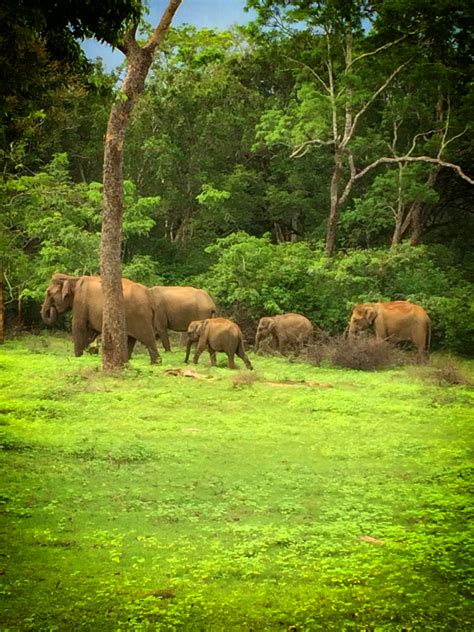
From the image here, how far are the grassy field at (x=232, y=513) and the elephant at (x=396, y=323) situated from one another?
713 cm

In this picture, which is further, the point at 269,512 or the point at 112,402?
the point at 112,402

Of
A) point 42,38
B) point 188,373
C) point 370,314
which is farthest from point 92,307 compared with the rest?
point 42,38

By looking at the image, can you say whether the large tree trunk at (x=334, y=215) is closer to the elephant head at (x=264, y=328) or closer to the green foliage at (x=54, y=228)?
the elephant head at (x=264, y=328)

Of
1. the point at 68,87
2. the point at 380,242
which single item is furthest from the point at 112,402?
the point at 380,242

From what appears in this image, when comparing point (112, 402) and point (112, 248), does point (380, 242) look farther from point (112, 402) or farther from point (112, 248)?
point (112, 402)

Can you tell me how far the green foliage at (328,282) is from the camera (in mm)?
20094

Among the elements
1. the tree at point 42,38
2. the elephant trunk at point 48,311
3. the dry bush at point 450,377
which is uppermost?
the tree at point 42,38

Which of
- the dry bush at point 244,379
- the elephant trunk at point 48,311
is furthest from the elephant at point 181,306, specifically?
the dry bush at point 244,379

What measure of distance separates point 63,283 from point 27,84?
9146 mm

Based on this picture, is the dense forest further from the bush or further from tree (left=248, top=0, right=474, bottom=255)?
the bush

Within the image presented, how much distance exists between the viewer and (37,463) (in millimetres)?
6395

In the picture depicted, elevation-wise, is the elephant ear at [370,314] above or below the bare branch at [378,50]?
below

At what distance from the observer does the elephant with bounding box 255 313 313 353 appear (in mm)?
17531

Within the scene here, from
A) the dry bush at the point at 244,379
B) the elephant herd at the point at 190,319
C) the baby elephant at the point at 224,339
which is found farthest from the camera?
the elephant herd at the point at 190,319
